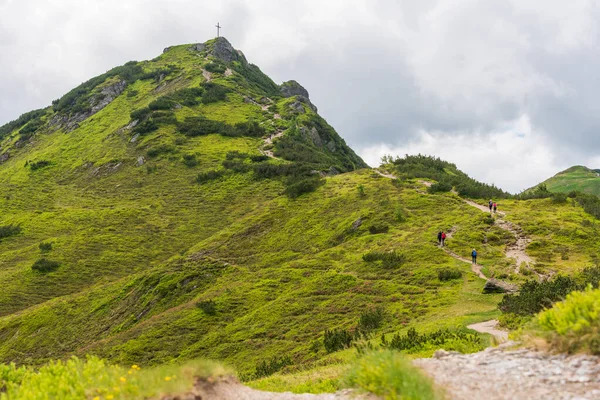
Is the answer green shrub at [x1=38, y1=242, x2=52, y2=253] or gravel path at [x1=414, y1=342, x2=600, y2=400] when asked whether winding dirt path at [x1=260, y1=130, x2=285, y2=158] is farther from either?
gravel path at [x1=414, y1=342, x2=600, y2=400]

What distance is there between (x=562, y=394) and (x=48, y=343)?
36958 millimetres

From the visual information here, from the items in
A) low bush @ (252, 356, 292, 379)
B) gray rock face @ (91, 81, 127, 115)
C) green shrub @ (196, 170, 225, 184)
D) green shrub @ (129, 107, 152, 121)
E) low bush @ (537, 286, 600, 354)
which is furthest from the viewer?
gray rock face @ (91, 81, 127, 115)

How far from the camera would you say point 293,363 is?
18250 mm

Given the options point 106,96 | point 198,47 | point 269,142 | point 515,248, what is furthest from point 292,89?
point 515,248

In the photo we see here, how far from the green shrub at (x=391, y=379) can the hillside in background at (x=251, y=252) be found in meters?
3.66

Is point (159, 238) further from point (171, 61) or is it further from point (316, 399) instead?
point (171, 61)

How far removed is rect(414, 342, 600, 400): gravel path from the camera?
18.4 ft

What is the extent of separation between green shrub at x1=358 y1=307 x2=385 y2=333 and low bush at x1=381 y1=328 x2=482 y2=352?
437 cm

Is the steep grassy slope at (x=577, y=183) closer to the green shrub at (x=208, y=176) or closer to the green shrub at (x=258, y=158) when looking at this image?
the green shrub at (x=258, y=158)

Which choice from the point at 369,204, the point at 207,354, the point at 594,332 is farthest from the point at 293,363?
the point at 369,204

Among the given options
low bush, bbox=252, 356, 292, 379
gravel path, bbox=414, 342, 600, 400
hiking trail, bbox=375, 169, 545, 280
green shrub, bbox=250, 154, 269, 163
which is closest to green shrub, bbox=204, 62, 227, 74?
green shrub, bbox=250, 154, 269, 163

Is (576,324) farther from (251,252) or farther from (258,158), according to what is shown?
(258,158)

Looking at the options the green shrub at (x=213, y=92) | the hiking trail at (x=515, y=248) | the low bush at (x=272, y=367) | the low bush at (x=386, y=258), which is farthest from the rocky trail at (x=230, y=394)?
the green shrub at (x=213, y=92)

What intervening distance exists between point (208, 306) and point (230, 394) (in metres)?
23.0
